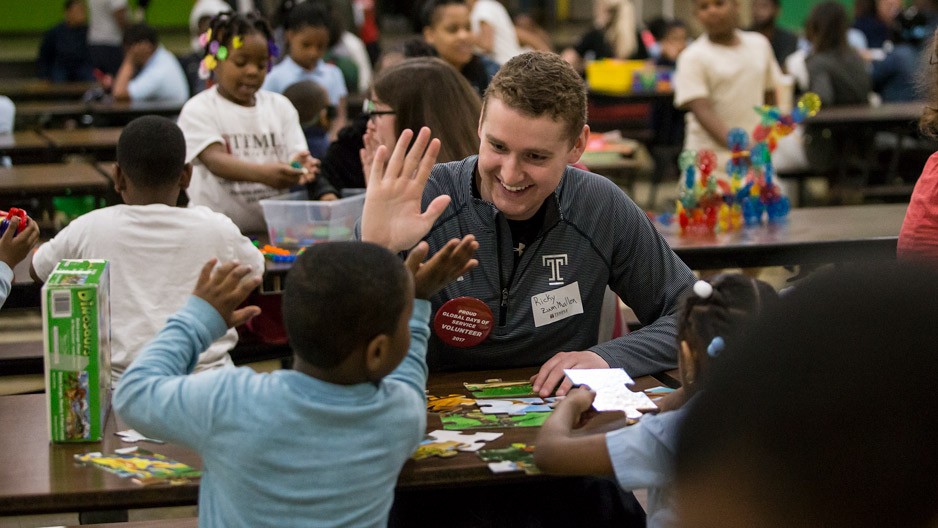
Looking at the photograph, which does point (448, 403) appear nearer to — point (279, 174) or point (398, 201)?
point (398, 201)

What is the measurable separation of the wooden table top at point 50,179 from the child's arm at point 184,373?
10.3 ft

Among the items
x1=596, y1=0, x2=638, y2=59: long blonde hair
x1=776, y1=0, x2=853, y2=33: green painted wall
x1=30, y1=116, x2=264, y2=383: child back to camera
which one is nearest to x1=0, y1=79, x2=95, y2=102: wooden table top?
x1=596, y1=0, x2=638, y2=59: long blonde hair

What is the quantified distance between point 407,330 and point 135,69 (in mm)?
7720

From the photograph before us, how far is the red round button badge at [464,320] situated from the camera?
2260 millimetres

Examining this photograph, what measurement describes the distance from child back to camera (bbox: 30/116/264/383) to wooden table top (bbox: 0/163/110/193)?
1988mm

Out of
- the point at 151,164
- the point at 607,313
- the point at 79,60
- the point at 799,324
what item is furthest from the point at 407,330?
the point at 79,60

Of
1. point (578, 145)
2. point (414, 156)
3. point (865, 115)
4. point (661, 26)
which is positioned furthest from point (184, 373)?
point (661, 26)

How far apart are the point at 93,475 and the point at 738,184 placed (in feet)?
9.68

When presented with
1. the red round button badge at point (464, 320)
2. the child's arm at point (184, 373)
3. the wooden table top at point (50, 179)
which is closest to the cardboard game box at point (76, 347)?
the child's arm at point (184, 373)

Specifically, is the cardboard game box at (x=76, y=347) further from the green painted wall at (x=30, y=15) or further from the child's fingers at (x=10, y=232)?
the green painted wall at (x=30, y=15)

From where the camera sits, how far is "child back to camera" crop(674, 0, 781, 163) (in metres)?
5.29

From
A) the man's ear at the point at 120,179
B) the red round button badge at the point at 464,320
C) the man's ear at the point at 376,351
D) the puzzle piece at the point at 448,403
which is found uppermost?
the man's ear at the point at 120,179

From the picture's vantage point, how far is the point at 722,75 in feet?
17.5

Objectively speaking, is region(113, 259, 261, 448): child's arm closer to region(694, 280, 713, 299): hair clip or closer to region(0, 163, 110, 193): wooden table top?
region(694, 280, 713, 299): hair clip
